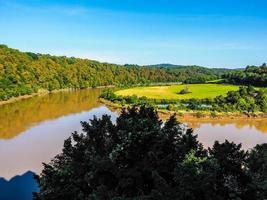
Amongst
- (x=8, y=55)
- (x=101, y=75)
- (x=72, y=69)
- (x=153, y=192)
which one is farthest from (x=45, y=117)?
(x=101, y=75)

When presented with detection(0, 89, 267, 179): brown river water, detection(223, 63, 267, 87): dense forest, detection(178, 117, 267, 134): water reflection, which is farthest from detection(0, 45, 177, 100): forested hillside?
detection(223, 63, 267, 87): dense forest

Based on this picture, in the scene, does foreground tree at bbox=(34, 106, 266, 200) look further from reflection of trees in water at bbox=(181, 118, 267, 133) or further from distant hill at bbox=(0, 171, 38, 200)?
reflection of trees in water at bbox=(181, 118, 267, 133)

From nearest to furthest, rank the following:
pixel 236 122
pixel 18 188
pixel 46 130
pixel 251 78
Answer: pixel 18 188 < pixel 46 130 < pixel 236 122 < pixel 251 78

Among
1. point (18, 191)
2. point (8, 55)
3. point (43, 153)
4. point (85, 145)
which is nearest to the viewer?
point (85, 145)

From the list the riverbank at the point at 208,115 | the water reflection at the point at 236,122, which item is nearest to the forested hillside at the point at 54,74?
the riverbank at the point at 208,115

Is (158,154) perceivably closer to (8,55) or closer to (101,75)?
(8,55)

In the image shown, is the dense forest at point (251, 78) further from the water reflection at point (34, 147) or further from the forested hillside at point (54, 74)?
the water reflection at point (34, 147)

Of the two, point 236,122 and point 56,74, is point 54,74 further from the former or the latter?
point 236,122

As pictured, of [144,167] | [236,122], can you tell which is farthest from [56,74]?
[144,167]
